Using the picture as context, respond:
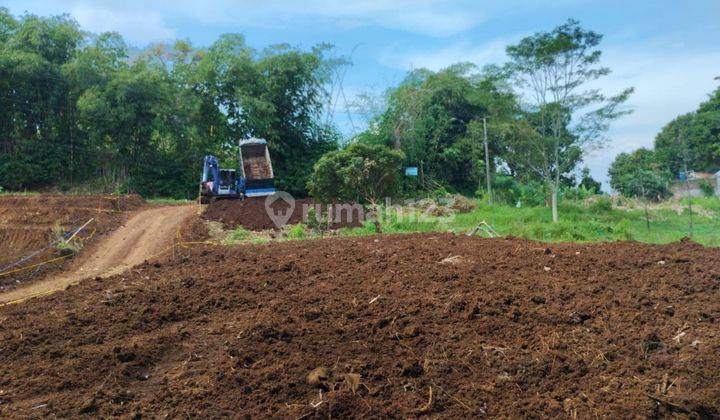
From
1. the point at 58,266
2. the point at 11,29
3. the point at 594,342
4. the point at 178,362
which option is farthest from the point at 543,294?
the point at 11,29

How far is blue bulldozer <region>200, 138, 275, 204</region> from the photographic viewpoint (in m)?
18.8

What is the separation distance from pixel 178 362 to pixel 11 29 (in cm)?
2592

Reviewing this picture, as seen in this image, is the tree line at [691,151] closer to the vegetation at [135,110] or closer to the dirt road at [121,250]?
the vegetation at [135,110]

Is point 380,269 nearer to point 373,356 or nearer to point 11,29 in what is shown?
point 373,356

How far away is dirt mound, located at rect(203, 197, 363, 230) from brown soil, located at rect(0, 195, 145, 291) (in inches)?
101

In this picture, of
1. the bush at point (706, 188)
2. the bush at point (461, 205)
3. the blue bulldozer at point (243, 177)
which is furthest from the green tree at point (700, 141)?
the blue bulldozer at point (243, 177)

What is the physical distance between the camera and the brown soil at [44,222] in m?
9.45

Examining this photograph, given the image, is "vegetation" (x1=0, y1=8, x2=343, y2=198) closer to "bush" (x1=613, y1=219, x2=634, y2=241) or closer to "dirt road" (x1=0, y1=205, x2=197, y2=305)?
"dirt road" (x1=0, y1=205, x2=197, y2=305)

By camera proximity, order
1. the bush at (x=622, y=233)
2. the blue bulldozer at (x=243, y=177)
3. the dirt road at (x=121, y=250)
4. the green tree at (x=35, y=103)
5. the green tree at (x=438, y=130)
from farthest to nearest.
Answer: the green tree at (x=438, y=130)
the green tree at (x=35, y=103)
the blue bulldozer at (x=243, y=177)
the bush at (x=622, y=233)
the dirt road at (x=121, y=250)

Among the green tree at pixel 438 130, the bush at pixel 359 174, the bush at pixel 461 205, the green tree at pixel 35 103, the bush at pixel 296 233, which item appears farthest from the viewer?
the green tree at pixel 438 130

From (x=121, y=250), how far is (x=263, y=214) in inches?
152

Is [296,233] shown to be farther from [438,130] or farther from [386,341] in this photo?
[438,130]

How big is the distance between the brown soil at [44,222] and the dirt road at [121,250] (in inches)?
11.8

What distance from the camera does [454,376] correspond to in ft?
10.8
